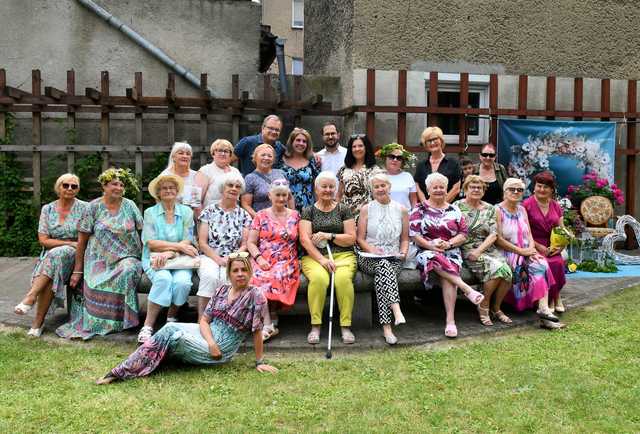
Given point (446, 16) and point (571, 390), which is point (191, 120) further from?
point (571, 390)

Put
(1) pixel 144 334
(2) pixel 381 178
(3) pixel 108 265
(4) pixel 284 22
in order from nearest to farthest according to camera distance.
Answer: (1) pixel 144 334 < (3) pixel 108 265 < (2) pixel 381 178 < (4) pixel 284 22

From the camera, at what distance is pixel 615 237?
7738 millimetres

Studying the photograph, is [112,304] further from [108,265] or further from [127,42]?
[127,42]

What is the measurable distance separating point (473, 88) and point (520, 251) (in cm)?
397

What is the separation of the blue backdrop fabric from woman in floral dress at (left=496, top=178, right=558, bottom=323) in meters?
2.97

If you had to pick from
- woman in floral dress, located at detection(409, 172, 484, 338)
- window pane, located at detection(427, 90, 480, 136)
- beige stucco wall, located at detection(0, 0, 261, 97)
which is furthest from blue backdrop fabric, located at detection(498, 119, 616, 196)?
beige stucco wall, located at detection(0, 0, 261, 97)

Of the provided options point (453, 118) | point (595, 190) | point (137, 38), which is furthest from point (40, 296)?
point (595, 190)

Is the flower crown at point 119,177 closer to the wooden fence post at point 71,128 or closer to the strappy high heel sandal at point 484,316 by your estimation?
the strappy high heel sandal at point 484,316

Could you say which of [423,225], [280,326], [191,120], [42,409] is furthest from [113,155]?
[42,409]

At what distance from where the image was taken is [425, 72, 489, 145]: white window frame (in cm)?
841

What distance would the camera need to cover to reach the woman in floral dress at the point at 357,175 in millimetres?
5617

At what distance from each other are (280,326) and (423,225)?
1560mm

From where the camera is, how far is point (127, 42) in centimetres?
909

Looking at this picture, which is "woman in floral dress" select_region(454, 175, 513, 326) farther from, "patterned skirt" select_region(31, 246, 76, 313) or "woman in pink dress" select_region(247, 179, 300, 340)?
"patterned skirt" select_region(31, 246, 76, 313)
